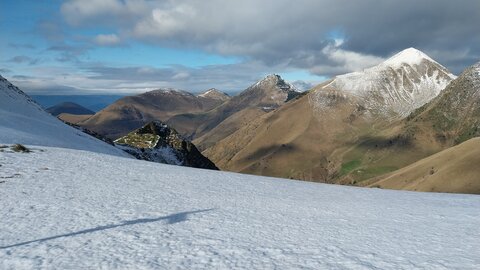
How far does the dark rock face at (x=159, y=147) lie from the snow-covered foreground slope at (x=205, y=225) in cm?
5105

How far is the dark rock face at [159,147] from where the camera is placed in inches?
3127

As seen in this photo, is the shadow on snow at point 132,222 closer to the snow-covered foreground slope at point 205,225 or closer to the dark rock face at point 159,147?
the snow-covered foreground slope at point 205,225

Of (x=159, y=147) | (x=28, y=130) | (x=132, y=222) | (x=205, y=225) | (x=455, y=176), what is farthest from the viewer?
(x=455, y=176)

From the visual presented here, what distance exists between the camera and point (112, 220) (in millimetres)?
15000

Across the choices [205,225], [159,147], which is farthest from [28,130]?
[159,147]

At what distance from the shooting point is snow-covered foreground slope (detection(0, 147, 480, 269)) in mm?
11664

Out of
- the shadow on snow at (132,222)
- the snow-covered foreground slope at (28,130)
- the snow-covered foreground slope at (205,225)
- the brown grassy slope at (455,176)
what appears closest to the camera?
the snow-covered foreground slope at (205,225)

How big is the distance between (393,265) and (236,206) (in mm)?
8582

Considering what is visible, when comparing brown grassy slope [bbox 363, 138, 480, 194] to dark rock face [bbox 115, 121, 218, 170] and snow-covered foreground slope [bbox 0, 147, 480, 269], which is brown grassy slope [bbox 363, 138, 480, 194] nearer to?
dark rock face [bbox 115, 121, 218, 170]

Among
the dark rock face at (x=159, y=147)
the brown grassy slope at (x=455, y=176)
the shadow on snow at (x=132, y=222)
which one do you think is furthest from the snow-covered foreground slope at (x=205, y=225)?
the brown grassy slope at (x=455, y=176)

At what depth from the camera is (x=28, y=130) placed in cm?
4372

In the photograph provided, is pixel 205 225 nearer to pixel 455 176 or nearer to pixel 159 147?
pixel 159 147

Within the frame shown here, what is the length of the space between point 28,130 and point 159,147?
45.6m

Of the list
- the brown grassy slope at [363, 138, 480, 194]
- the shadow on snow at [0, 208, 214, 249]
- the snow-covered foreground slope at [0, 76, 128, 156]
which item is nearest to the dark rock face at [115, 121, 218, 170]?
the snow-covered foreground slope at [0, 76, 128, 156]
